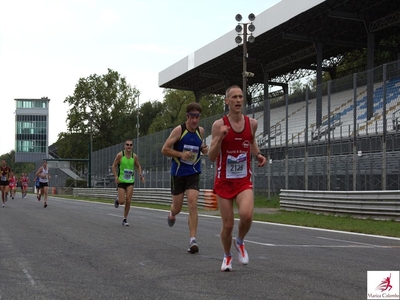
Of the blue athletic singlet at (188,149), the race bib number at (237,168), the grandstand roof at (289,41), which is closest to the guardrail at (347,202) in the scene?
the blue athletic singlet at (188,149)

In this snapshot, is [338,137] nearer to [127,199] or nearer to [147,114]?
[127,199]

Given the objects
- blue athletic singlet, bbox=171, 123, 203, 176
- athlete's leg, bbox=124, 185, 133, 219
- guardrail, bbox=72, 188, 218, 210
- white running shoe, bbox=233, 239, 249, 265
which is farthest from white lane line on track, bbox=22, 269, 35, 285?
guardrail, bbox=72, 188, 218, 210

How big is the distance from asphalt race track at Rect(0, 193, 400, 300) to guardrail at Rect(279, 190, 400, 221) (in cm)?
631

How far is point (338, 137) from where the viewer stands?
78.9 ft

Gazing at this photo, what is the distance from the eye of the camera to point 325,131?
2489cm

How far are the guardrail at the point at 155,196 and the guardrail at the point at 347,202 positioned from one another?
3.20 metres

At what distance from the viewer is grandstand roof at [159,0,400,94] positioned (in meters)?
36.8

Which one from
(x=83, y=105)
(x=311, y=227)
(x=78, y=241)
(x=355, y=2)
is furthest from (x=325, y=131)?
(x=83, y=105)

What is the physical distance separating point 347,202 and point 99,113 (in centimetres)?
8760

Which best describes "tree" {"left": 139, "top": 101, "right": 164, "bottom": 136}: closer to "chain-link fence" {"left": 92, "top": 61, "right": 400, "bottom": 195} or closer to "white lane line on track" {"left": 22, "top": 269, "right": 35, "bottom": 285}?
"chain-link fence" {"left": 92, "top": 61, "right": 400, "bottom": 195}

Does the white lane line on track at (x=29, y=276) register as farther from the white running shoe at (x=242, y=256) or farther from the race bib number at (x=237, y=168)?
the race bib number at (x=237, y=168)

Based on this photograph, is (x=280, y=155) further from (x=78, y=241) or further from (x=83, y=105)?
(x=83, y=105)

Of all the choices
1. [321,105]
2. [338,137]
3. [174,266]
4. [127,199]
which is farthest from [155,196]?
[174,266]

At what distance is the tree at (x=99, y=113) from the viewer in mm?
101562
